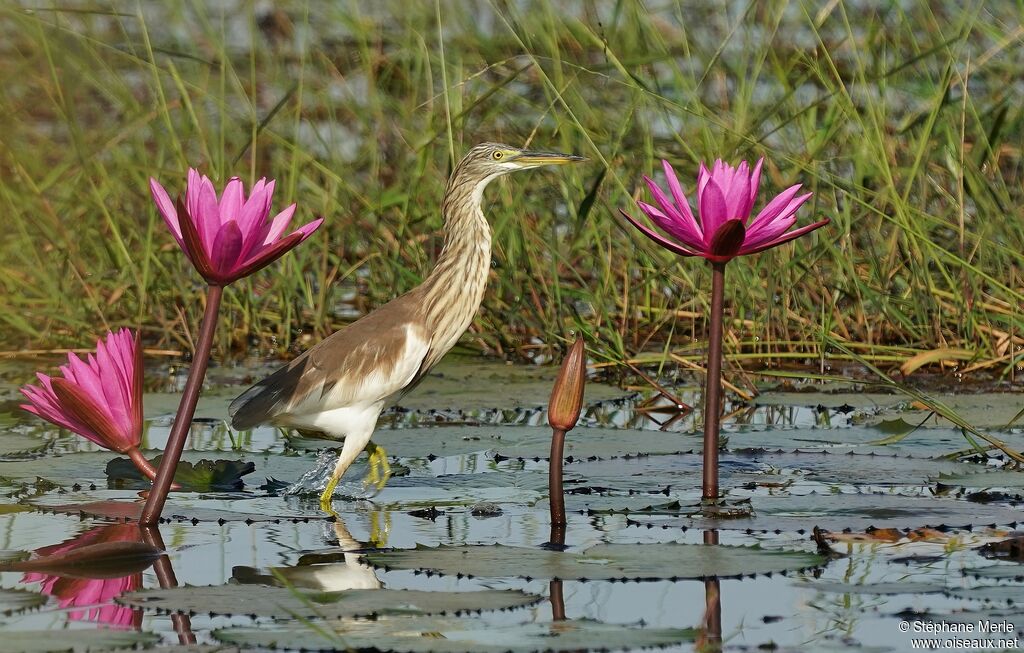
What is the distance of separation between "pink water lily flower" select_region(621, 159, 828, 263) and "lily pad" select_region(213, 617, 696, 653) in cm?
132

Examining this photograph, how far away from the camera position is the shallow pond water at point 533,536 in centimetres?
330

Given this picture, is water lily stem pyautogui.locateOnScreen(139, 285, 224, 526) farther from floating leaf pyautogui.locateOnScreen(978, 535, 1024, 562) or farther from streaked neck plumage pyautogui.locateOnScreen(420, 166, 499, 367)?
floating leaf pyautogui.locateOnScreen(978, 535, 1024, 562)

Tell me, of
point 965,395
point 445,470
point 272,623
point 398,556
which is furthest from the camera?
point 965,395

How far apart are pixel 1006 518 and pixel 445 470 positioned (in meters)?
1.96

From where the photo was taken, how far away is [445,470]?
5520mm

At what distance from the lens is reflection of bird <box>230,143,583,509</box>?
5480 millimetres

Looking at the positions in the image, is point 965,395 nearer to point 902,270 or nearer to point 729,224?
point 902,270

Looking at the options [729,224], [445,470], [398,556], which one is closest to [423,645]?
[398,556]

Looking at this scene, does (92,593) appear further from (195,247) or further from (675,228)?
(675,228)

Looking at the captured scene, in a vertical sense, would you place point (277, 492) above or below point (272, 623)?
above

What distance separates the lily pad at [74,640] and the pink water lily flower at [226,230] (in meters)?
0.97

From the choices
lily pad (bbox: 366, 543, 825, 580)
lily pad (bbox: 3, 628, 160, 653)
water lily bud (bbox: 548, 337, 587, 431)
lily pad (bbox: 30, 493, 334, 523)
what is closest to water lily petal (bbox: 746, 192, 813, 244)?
water lily bud (bbox: 548, 337, 587, 431)

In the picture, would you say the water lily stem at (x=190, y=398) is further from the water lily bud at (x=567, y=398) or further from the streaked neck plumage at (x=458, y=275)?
the streaked neck plumage at (x=458, y=275)

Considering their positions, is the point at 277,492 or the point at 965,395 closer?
the point at 277,492
